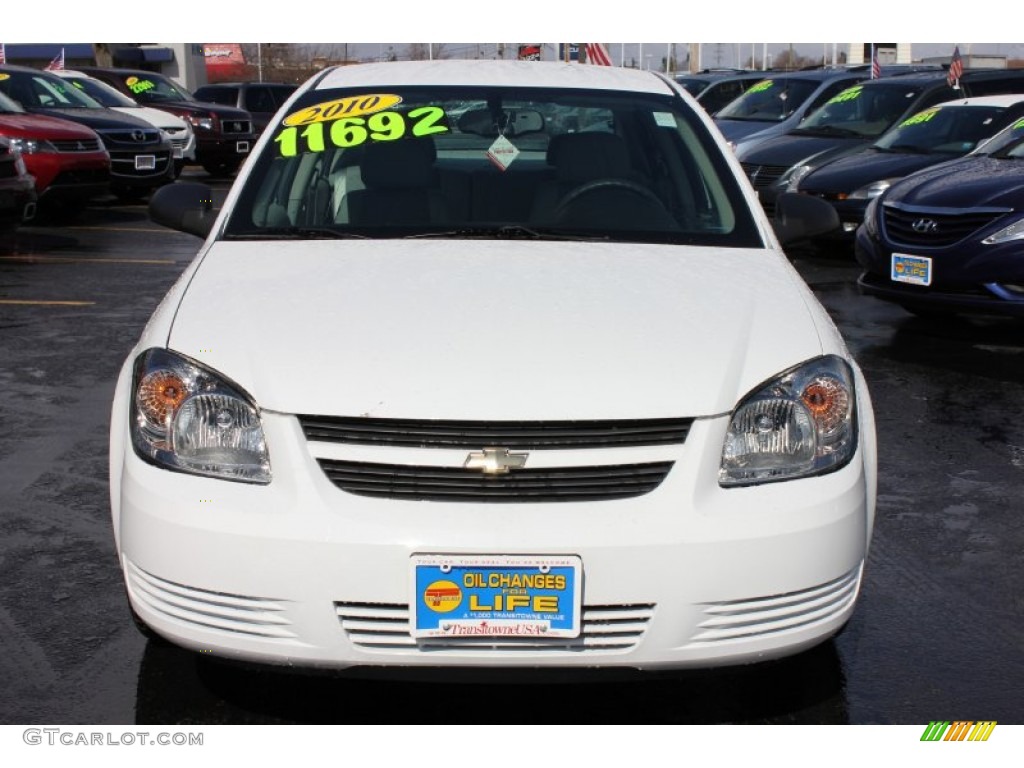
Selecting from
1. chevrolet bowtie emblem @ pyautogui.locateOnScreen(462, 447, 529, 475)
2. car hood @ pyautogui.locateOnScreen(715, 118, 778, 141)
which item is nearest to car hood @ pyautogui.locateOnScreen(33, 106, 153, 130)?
car hood @ pyautogui.locateOnScreen(715, 118, 778, 141)

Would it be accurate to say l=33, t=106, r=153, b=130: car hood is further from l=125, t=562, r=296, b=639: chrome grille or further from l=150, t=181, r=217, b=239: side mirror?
l=125, t=562, r=296, b=639: chrome grille

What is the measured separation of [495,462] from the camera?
2.90m

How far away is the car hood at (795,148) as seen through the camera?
1372cm

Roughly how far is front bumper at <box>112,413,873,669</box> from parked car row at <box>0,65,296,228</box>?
973 centimetres

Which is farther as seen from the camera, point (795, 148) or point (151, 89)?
point (151, 89)

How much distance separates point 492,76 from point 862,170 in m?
7.70

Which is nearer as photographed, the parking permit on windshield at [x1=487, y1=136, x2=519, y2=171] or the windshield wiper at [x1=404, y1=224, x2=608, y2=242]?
the windshield wiper at [x1=404, y1=224, x2=608, y2=242]

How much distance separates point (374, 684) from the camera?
11.5ft

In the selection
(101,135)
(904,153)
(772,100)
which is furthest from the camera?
(772,100)

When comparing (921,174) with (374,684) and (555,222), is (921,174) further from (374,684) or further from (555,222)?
(374,684)

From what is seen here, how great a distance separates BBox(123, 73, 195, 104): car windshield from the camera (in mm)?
22766

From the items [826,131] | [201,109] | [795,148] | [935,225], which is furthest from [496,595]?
[201,109]

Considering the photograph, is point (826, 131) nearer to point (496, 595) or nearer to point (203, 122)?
point (203, 122)
